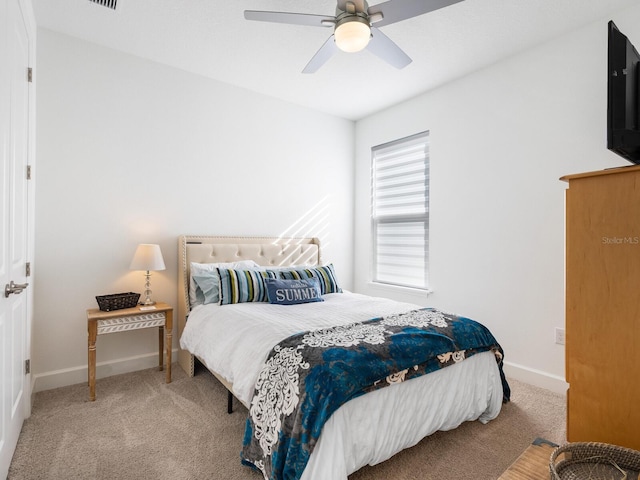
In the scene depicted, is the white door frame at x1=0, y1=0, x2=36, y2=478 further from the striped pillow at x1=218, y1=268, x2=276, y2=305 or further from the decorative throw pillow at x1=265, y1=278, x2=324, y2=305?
the decorative throw pillow at x1=265, y1=278, x2=324, y2=305

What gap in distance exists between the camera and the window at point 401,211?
3812 millimetres

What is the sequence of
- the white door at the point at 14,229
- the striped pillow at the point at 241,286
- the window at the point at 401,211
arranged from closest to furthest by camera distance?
the white door at the point at 14,229, the striped pillow at the point at 241,286, the window at the point at 401,211

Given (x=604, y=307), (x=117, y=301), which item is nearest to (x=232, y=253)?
(x=117, y=301)

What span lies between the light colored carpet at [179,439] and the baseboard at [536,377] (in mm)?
77

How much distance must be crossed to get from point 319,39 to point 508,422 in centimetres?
305

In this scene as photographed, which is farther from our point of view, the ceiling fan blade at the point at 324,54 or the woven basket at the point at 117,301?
the woven basket at the point at 117,301

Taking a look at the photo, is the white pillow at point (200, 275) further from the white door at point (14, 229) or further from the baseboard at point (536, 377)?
the baseboard at point (536, 377)

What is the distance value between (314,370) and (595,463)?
100 centimetres

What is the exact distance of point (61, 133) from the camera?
2.73 m

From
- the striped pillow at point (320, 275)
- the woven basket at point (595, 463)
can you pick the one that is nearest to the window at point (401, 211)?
the striped pillow at point (320, 275)

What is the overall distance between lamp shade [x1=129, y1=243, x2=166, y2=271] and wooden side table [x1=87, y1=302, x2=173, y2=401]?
0.32m

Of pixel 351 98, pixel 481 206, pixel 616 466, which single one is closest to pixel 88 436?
pixel 616 466

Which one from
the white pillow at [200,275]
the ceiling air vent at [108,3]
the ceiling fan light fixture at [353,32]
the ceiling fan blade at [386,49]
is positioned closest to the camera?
the ceiling fan light fixture at [353,32]

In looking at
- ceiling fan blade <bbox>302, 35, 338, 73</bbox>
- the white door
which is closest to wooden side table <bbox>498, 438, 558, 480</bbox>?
the white door
